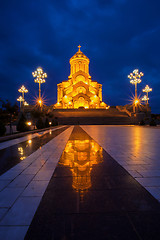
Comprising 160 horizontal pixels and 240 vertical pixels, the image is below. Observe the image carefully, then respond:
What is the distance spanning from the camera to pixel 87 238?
5.10 feet

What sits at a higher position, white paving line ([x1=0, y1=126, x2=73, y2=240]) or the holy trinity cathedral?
the holy trinity cathedral

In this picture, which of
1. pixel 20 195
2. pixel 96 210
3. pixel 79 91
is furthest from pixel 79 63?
pixel 96 210

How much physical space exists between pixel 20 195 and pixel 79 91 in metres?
66.3

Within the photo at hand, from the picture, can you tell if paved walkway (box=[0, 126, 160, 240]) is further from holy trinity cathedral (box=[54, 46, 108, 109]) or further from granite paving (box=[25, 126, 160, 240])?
holy trinity cathedral (box=[54, 46, 108, 109])

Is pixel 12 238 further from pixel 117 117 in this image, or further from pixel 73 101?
pixel 73 101

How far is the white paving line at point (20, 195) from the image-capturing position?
1.74 metres

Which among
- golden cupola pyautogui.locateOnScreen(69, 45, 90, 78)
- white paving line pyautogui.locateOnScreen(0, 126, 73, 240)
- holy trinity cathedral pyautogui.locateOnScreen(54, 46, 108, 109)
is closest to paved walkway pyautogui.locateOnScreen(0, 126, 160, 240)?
white paving line pyautogui.locateOnScreen(0, 126, 73, 240)

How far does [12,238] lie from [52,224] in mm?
472

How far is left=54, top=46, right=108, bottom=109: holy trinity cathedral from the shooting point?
2436 inches

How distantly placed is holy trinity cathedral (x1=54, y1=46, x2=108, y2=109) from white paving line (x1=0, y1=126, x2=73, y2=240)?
58081mm

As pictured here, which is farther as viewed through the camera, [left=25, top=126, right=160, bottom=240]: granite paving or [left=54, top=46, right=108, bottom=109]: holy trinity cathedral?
[left=54, top=46, right=108, bottom=109]: holy trinity cathedral

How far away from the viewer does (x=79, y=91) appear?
67000 mm

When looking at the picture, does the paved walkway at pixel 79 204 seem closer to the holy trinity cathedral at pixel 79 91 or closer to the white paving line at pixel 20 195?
the white paving line at pixel 20 195

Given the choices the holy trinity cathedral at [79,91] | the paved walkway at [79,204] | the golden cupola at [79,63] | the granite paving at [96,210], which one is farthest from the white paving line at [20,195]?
the golden cupola at [79,63]
